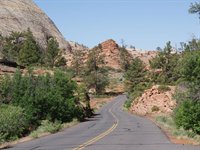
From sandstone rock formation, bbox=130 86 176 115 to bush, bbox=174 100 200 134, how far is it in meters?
34.4

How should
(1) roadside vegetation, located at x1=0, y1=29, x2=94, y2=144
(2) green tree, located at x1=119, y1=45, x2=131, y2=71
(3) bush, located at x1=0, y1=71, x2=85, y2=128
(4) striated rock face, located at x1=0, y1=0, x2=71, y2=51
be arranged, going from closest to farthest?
(1) roadside vegetation, located at x1=0, y1=29, x2=94, y2=144 < (3) bush, located at x1=0, y1=71, x2=85, y2=128 < (4) striated rock face, located at x1=0, y1=0, x2=71, y2=51 < (2) green tree, located at x1=119, y1=45, x2=131, y2=71

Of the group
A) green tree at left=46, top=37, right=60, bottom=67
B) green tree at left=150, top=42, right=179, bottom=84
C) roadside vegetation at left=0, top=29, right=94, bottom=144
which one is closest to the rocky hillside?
green tree at left=46, top=37, right=60, bottom=67

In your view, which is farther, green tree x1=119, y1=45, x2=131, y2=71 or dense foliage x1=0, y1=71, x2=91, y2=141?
green tree x1=119, y1=45, x2=131, y2=71

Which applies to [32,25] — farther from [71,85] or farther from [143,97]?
[71,85]

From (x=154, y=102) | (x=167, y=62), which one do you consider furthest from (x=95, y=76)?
(x=154, y=102)

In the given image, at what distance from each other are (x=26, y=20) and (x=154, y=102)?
9674cm

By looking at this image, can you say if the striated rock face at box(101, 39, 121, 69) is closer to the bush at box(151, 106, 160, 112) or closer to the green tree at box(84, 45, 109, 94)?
the green tree at box(84, 45, 109, 94)

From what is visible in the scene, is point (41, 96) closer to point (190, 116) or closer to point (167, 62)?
point (190, 116)

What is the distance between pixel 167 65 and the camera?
99.6m

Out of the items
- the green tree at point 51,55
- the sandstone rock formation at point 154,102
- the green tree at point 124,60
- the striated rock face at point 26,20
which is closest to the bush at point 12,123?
the sandstone rock formation at point 154,102

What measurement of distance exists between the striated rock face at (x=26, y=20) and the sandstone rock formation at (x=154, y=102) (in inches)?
3009

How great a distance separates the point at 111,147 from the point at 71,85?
3081cm

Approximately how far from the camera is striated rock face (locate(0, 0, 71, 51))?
14925 centimetres

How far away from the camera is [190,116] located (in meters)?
31.5
